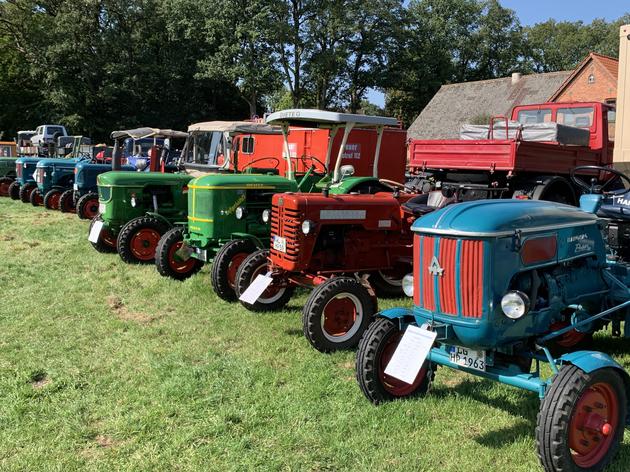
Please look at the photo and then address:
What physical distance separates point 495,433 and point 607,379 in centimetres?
70

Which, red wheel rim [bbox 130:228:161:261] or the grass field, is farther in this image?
red wheel rim [bbox 130:228:161:261]

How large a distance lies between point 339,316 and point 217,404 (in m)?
1.37

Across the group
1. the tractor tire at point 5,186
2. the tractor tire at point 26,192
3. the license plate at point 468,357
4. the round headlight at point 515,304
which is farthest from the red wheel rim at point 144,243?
the tractor tire at point 5,186

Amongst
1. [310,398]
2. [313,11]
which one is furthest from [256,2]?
[310,398]

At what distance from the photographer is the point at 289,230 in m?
5.06

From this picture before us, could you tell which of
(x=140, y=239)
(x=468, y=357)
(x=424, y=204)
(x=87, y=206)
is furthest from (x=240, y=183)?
(x=87, y=206)

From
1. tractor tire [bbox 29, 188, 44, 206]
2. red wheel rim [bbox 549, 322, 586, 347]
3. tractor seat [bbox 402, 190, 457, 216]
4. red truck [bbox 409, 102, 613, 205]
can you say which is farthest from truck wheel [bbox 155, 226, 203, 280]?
tractor tire [bbox 29, 188, 44, 206]

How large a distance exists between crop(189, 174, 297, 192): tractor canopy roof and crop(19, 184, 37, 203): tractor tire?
427 inches

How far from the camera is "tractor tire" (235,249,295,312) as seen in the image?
5461mm

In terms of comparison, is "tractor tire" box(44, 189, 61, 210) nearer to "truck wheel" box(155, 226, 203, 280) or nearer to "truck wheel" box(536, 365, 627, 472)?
"truck wheel" box(155, 226, 203, 280)

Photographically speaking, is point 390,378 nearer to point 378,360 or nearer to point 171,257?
point 378,360

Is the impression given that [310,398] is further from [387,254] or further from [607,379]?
[387,254]

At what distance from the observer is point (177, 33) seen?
31609 mm

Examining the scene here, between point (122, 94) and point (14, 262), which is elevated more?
point (122, 94)
